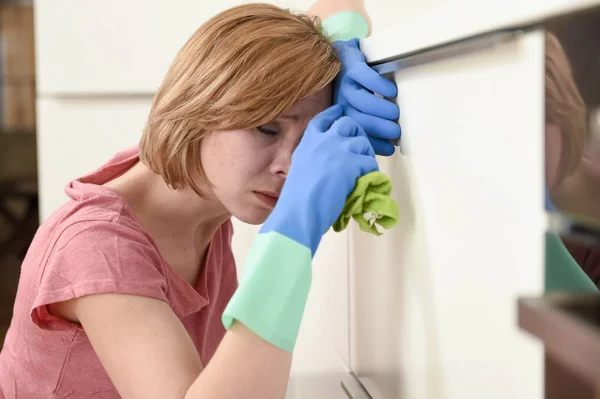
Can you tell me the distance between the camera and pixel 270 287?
525mm

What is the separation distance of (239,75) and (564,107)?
381 mm

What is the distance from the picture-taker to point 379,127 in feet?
2.03

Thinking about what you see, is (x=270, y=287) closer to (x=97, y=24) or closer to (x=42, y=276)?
(x=42, y=276)

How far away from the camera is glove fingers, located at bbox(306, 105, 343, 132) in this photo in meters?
0.63

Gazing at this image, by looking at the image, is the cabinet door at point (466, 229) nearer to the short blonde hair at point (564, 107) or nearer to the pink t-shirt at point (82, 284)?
→ the short blonde hair at point (564, 107)

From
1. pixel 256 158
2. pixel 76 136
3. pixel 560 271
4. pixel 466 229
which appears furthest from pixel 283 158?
pixel 76 136

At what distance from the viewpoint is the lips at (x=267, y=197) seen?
2.33ft

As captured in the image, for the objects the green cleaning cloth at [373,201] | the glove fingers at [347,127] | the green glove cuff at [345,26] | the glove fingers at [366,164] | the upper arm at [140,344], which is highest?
the green glove cuff at [345,26]

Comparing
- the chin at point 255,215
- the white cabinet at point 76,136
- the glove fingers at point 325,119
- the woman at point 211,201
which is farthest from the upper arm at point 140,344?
the white cabinet at point 76,136

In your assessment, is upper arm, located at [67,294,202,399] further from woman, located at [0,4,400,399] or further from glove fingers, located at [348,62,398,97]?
glove fingers, located at [348,62,398,97]

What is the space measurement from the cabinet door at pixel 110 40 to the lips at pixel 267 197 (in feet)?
2.27

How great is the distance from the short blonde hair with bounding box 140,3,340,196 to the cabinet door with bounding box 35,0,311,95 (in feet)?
2.00

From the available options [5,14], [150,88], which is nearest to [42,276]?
[150,88]

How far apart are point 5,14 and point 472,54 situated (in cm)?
344
